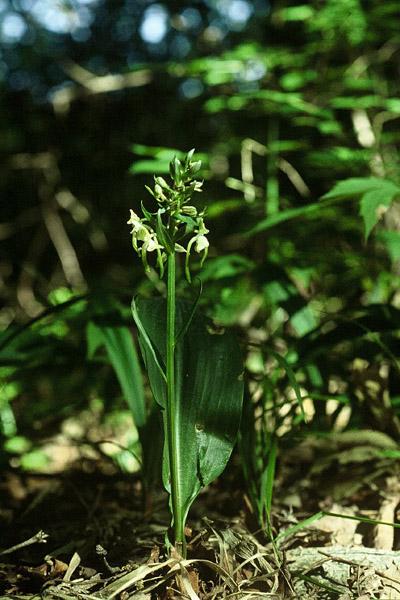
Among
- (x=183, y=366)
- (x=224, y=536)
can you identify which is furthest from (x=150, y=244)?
(x=224, y=536)

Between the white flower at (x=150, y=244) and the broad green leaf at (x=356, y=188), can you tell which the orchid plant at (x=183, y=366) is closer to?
the white flower at (x=150, y=244)

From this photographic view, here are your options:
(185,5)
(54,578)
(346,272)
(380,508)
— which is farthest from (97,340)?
(185,5)

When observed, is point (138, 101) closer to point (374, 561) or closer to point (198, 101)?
point (198, 101)

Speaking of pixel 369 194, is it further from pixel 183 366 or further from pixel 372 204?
pixel 183 366

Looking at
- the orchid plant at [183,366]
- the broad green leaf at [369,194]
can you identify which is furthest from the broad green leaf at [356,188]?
the orchid plant at [183,366]

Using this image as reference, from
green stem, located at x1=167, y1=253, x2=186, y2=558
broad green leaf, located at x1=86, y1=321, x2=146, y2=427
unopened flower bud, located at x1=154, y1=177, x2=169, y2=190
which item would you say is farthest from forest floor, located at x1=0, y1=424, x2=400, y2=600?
unopened flower bud, located at x1=154, y1=177, x2=169, y2=190

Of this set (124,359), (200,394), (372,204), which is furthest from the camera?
(124,359)
